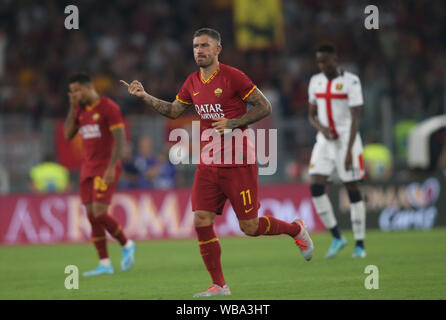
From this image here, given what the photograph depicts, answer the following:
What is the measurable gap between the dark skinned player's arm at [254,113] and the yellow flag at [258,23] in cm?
1161

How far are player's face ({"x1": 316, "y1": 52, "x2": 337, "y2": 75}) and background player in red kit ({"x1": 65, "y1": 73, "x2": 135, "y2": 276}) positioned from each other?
9.05 feet

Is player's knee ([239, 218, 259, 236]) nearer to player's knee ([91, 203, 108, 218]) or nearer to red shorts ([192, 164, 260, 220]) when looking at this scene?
red shorts ([192, 164, 260, 220])

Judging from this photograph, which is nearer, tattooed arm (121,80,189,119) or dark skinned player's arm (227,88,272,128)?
dark skinned player's arm (227,88,272,128)

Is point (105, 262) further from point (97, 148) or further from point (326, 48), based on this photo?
point (326, 48)

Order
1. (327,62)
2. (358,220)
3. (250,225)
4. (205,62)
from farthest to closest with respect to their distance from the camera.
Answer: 1. (358,220)
2. (327,62)
3. (250,225)
4. (205,62)

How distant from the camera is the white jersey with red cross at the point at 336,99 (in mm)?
11531

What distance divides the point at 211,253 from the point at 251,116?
1364 mm

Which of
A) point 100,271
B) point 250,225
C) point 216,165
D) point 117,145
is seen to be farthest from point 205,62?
point 100,271

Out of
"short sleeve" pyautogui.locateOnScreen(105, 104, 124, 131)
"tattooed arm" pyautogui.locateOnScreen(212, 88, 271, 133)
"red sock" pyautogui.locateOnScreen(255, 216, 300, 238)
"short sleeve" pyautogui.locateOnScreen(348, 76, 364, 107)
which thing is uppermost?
"short sleeve" pyautogui.locateOnScreen(348, 76, 364, 107)

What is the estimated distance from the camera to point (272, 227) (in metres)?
8.53

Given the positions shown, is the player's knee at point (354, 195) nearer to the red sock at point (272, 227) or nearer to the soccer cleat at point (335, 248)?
the soccer cleat at point (335, 248)

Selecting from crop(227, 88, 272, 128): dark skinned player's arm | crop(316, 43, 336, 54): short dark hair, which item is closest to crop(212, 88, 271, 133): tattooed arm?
crop(227, 88, 272, 128): dark skinned player's arm

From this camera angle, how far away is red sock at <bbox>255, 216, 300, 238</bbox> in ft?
27.7
